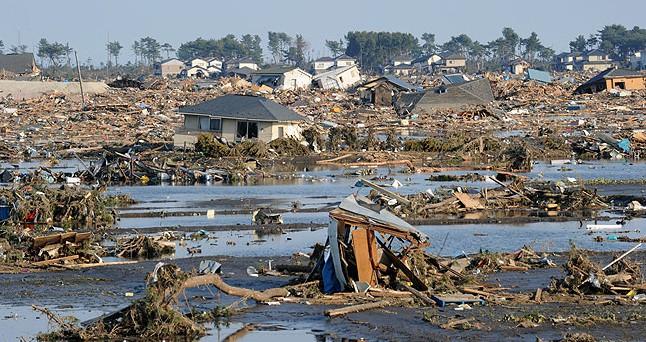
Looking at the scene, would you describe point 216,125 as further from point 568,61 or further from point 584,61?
point 568,61

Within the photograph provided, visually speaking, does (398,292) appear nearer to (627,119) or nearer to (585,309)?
(585,309)

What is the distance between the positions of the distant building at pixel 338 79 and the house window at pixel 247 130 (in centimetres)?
5408

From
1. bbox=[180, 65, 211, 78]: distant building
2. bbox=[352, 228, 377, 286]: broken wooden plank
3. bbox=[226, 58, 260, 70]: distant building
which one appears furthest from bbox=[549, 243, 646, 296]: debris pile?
bbox=[226, 58, 260, 70]: distant building

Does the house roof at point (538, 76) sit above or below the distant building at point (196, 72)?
below

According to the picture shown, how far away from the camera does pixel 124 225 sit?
84.9 ft

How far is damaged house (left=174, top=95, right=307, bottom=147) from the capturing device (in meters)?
44.3

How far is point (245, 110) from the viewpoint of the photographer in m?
44.7

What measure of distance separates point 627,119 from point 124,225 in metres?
40.0

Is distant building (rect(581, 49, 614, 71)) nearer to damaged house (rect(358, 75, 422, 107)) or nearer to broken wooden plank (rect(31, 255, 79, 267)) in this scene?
damaged house (rect(358, 75, 422, 107))

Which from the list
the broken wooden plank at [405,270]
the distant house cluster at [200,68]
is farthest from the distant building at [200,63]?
A: the broken wooden plank at [405,270]

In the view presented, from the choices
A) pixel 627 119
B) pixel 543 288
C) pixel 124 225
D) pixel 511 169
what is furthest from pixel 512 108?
pixel 543 288

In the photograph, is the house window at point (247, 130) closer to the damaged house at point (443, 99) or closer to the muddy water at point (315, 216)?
the muddy water at point (315, 216)

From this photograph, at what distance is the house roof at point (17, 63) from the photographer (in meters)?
114

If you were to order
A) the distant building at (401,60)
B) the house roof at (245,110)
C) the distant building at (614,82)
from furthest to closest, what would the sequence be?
the distant building at (401,60) < the distant building at (614,82) < the house roof at (245,110)
